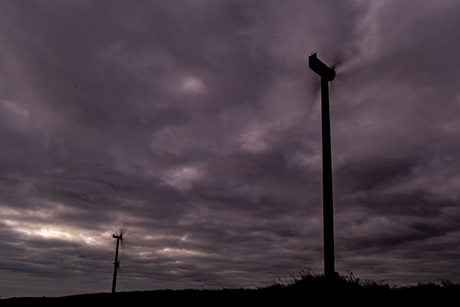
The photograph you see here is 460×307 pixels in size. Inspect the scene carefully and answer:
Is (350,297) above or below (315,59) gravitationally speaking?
below

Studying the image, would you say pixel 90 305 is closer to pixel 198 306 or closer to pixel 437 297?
pixel 198 306

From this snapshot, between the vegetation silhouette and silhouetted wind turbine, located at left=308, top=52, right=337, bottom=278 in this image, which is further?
silhouetted wind turbine, located at left=308, top=52, right=337, bottom=278

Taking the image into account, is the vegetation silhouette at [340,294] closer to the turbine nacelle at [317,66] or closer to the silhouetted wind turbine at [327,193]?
the silhouetted wind turbine at [327,193]

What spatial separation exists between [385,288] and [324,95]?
9281 millimetres

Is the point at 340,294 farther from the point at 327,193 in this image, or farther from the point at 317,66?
the point at 317,66

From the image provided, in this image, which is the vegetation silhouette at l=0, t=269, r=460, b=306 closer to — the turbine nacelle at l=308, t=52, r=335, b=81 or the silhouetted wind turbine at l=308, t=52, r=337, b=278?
the silhouetted wind turbine at l=308, t=52, r=337, b=278

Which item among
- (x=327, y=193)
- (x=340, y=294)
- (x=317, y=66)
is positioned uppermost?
(x=317, y=66)

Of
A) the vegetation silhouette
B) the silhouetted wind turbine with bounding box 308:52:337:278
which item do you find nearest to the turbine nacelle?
the silhouetted wind turbine with bounding box 308:52:337:278

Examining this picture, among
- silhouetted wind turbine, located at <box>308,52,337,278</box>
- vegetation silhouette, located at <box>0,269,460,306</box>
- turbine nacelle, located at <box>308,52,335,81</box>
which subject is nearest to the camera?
vegetation silhouette, located at <box>0,269,460,306</box>

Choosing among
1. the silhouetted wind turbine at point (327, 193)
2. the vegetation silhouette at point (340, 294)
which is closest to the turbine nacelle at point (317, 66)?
the silhouetted wind turbine at point (327, 193)

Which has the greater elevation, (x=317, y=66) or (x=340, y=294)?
(x=317, y=66)

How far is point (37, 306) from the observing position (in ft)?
70.2

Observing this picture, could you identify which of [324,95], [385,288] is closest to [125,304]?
[385,288]

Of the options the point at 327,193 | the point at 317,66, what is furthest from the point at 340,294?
the point at 317,66
